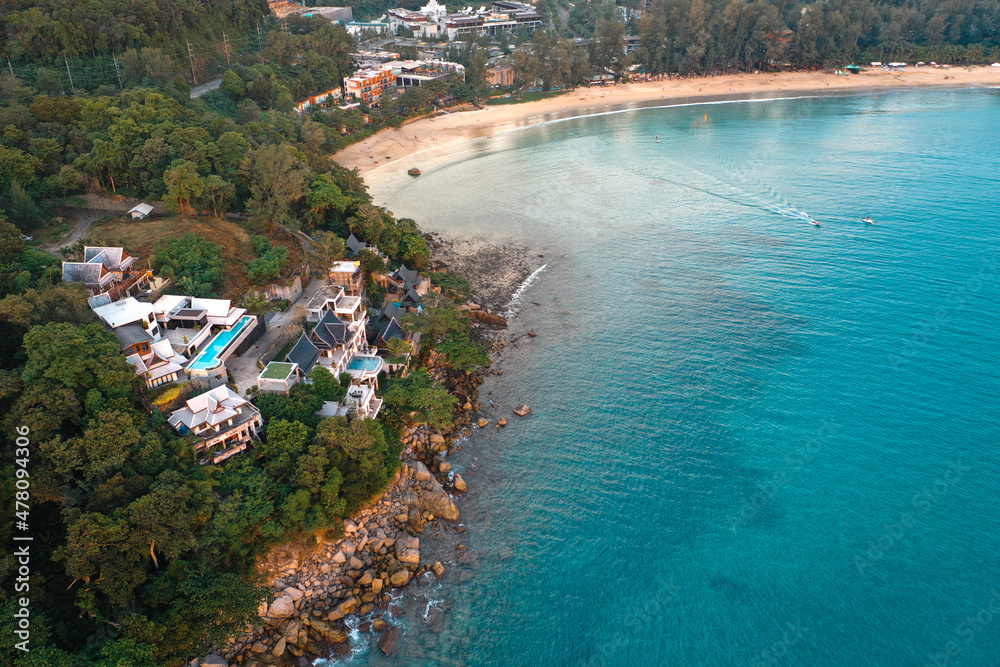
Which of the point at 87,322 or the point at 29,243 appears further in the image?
the point at 29,243

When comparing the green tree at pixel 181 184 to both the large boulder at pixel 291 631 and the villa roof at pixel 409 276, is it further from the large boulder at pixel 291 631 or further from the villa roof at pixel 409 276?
the large boulder at pixel 291 631

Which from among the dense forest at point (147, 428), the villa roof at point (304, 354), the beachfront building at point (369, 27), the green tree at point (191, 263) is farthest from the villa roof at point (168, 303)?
the beachfront building at point (369, 27)

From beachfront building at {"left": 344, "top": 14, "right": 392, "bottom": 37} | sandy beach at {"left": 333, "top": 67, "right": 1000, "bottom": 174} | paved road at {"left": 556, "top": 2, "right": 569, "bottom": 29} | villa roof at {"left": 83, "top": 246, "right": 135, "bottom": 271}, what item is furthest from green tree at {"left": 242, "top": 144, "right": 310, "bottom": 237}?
paved road at {"left": 556, "top": 2, "right": 569, "bottom": 29}

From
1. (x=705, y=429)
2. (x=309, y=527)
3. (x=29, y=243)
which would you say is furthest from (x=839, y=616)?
(x=29, y=243)

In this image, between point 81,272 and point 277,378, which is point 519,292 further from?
point 81,272

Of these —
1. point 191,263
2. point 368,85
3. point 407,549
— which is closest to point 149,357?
point 191,263

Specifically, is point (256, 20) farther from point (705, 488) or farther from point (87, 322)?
point (705, 488)

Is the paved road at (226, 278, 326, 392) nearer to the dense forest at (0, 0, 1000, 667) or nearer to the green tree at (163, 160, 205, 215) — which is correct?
the dense forest at (0, 0, 1000, 667)
